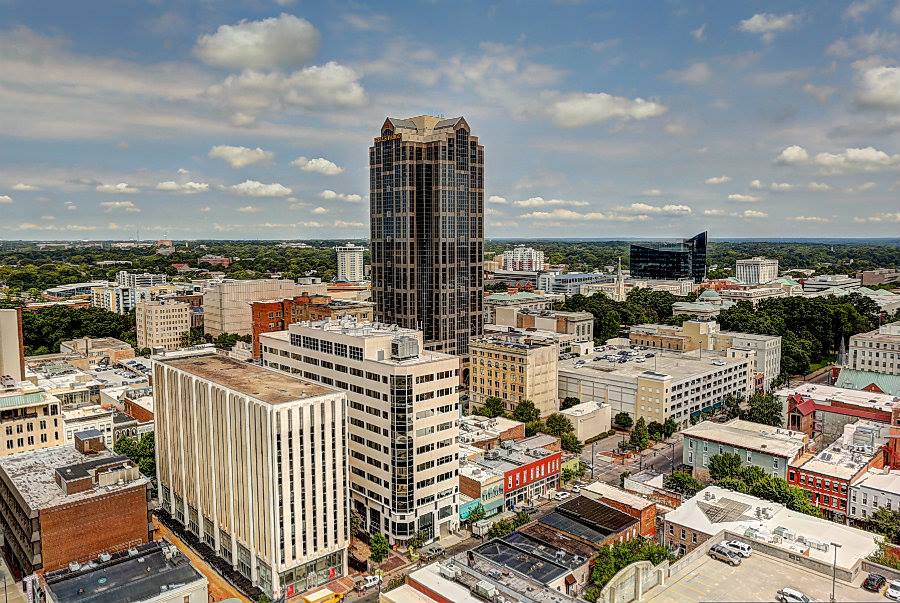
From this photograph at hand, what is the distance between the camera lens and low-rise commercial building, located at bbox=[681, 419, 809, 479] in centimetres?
8400

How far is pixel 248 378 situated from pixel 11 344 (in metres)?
63.5

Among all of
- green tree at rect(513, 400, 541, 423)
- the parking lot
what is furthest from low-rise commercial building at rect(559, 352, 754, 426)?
the parking lot

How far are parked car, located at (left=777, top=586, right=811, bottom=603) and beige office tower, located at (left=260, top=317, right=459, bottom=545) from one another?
124ft

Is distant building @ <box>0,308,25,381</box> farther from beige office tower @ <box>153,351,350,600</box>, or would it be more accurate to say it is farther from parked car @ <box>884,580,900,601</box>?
parked car @ <box>884,580,900,601</box>

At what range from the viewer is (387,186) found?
134250mm

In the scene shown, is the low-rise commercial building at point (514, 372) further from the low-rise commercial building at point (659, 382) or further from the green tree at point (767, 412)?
the green tree at point (767, 412)

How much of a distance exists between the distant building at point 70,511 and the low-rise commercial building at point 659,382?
80031 millimetres

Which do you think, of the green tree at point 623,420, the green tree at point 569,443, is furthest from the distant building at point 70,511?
the green tree at point 623,420

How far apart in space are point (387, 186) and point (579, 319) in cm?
6827

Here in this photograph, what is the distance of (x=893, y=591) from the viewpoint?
46.7 m

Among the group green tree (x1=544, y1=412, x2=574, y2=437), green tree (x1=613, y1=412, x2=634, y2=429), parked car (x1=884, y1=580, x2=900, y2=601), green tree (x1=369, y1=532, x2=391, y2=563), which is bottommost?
green tree (x1=369, y1=532, x2=391, y2=563)

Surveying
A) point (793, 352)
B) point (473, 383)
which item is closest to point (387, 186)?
point (473, 383)

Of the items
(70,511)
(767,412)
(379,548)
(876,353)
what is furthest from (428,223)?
(876,353)

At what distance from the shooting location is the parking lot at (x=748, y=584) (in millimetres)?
43719
